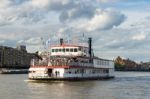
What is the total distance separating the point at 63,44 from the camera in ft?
346

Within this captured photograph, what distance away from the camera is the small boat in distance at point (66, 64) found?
9519 centimetres

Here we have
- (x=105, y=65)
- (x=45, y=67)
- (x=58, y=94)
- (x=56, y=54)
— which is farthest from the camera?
(x=105, y=65)

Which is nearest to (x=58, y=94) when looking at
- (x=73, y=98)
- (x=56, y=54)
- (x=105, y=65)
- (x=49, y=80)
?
(x=73, y=98)

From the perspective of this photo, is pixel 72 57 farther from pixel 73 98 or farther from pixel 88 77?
pixel 73 98

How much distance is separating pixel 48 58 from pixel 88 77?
13340mm

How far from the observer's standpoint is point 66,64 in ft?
315

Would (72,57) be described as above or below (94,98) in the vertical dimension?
above

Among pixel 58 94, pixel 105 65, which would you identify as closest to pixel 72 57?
pixel 105 65

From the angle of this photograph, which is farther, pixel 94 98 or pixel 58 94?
pixel 58 94

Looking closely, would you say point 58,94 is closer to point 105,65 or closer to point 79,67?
point 79,67

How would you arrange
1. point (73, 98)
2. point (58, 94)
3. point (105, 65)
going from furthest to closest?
point (105, 65) → point (58, 94) → point (73, 98)

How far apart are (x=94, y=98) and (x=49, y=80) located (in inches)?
1325

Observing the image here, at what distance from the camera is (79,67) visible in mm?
100750

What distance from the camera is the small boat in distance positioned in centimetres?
9519
